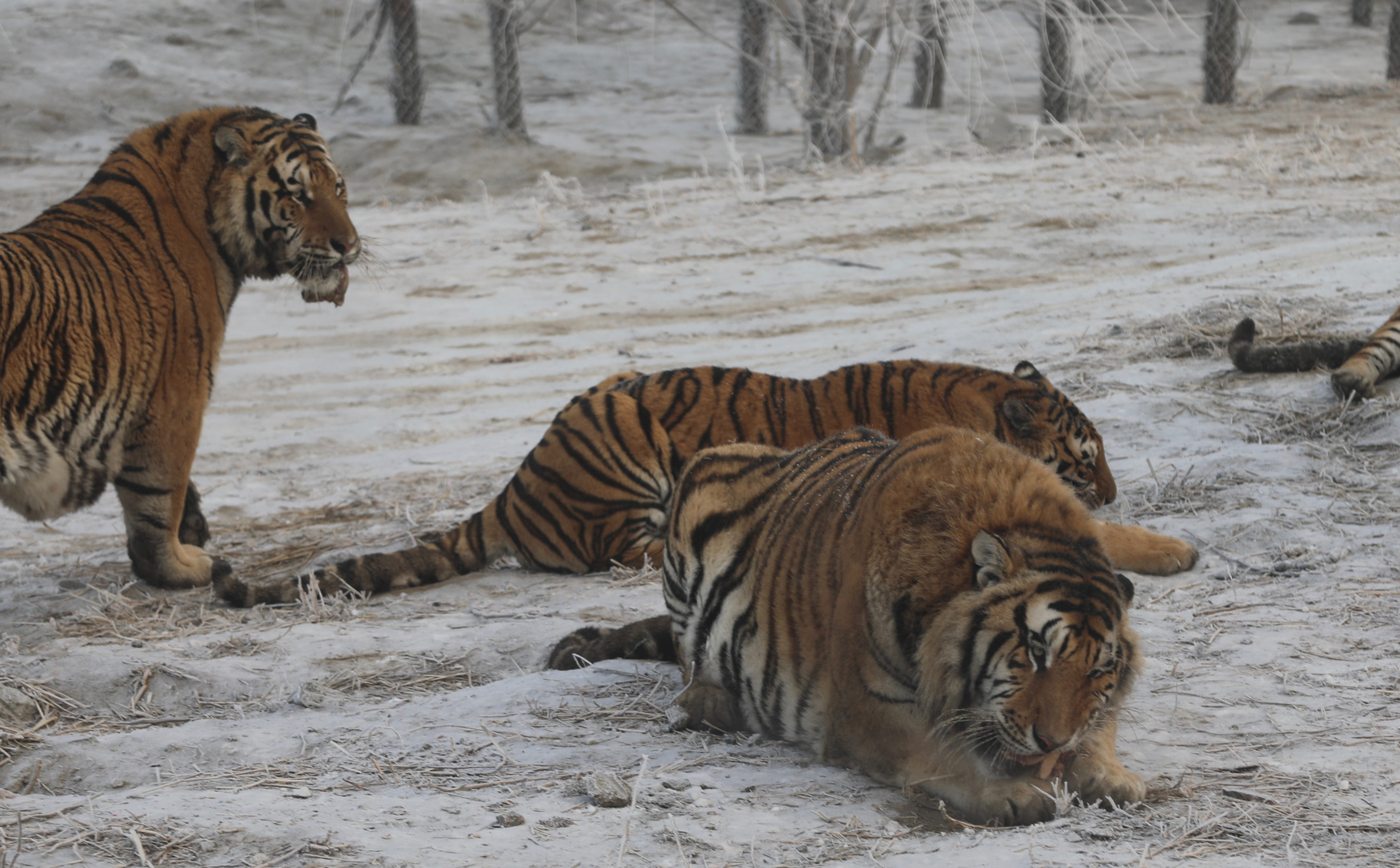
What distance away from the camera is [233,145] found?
195 inches

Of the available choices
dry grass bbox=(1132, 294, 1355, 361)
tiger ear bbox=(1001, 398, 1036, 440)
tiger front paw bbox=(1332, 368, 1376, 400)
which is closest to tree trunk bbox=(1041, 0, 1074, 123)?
dry grass bbox=(1132, 294, 1355, 361)

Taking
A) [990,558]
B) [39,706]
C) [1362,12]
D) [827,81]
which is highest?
[1362,12]

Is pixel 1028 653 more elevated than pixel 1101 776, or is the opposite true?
pixel 1028 653

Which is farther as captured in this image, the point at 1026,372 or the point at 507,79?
the point at 507,79

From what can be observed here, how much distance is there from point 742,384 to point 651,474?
1.57 ft

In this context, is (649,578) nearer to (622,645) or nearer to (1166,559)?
(622,645)

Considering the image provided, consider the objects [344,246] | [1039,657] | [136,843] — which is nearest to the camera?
[136,843]

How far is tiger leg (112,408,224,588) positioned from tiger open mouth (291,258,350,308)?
648 mm

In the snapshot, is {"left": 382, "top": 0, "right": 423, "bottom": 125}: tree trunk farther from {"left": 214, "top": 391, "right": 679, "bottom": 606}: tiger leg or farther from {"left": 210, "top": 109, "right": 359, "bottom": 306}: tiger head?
{"left": 214, "top": 391, "right": 679, "bottom": 606}: tiger leg

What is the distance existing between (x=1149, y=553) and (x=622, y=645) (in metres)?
1.68

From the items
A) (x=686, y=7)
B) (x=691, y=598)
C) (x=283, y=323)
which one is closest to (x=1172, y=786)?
(x=691, y=598)

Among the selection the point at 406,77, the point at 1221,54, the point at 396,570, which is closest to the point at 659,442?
the point at 396,570

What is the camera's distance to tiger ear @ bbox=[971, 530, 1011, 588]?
8.24 feet

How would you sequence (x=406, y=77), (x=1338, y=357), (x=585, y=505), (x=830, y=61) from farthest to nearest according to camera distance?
(x=406, y=77) < (x=830, y=61) < (x=1338, y=357) < (x=585, y=505)
